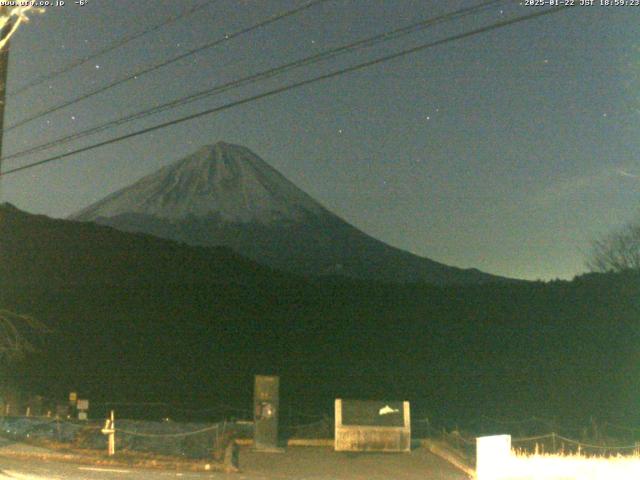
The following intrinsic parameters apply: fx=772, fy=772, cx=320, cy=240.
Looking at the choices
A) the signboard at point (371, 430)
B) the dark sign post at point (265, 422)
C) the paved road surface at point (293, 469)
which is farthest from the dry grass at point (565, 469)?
the dark sign post at point (265, 422)

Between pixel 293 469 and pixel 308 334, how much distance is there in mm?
62900

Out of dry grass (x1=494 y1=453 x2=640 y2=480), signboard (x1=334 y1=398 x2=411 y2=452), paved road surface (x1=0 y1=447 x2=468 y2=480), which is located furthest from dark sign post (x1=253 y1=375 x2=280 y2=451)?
dry grass (x1=494 y1=453 x2=640 y2=480)

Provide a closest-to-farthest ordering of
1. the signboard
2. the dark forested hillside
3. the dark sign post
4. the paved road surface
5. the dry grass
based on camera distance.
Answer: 1. the paved road surface
2. the dry grass
3. the dark sign post
4. the signboard
5. the dark forested hillside

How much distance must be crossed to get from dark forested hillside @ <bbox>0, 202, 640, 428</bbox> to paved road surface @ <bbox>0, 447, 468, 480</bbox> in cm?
3227

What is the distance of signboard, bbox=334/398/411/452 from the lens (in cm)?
2083

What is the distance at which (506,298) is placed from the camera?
83562 mm

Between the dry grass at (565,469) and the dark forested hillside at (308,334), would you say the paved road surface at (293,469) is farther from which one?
the dark forested hillside at (308,334)

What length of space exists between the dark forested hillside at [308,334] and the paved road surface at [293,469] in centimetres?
3227

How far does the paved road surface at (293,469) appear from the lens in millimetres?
15720

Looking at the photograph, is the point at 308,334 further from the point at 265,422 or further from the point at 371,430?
the point at 265,422

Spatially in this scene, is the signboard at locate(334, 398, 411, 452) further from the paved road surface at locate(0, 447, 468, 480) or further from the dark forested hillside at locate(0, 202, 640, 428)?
the dark forested hillside at locate(0, 202, 640, 428)

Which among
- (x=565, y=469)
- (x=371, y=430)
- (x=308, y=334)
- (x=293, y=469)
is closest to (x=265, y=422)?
(x=293, y=469)

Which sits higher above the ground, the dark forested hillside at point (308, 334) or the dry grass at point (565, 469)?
the dark forested hillside at point (308, 334)

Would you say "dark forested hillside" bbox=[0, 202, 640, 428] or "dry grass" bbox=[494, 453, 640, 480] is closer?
"dry grass" bbox=[494, 453, 640, 480]
